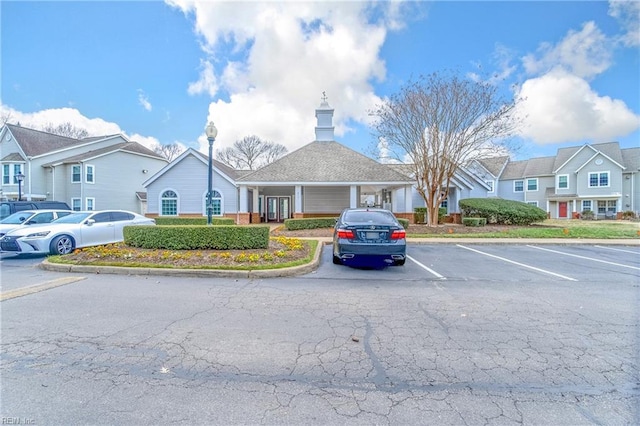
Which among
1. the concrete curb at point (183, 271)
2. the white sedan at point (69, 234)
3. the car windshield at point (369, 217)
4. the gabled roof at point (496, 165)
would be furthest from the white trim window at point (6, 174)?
the gabled roof at point (496, 165)

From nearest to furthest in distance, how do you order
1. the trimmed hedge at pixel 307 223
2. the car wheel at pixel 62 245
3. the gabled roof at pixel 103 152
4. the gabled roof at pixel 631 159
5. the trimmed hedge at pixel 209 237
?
the trimmed hedge at pixel 209 237, the car wheel at pixel 62 245, the trimmed hedge at pixel 307 223, the gabled roof at pixel 103 152, the gabled roof at pixel 631 159

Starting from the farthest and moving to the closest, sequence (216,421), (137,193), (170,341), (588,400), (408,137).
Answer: (137,193), (408,137), (170,341), (588,400), (216,421)

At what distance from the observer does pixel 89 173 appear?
25.7 meters

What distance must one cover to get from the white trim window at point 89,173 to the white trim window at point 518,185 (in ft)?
150

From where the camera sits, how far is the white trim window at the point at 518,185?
36750mm

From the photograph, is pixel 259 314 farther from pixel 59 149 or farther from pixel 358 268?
pixel 59 149

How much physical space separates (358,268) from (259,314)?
3871 millimetres

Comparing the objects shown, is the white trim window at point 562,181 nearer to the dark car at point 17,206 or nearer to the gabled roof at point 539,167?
the gabled roof at point 539,167

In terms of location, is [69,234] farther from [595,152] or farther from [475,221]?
[595,152]

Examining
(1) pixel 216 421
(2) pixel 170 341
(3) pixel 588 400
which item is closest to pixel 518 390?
(3) pixel 588 400

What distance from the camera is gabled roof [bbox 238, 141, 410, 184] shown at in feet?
63.4

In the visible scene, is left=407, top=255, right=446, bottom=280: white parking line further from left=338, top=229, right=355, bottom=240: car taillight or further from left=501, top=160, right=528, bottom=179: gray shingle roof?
left=501, top=160, right=528, bottom=179: gray shingle roof

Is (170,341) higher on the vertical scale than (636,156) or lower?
lower

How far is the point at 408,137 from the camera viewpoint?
1791cm
